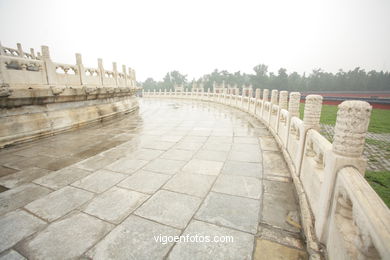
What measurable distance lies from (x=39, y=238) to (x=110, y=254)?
896 millimetres

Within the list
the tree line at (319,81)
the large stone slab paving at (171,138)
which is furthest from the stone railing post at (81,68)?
the tree line at (319,81)

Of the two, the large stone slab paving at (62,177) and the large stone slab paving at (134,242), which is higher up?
the large stone slab paving at (62,177)

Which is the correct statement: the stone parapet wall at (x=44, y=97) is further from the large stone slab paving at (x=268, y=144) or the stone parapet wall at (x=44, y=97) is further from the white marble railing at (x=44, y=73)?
the large stone slab paving at (x=268, y=144)

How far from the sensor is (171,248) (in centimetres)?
185

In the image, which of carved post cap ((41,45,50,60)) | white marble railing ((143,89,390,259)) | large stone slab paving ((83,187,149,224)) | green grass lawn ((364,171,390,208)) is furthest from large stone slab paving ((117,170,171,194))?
carved post cap ((41,45,50,60))

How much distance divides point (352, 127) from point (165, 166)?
10.1 ft

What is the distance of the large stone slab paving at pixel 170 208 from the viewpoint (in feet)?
7.35

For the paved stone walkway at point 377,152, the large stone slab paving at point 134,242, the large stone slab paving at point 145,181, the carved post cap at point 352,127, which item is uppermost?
the carved post cap at point 352,127

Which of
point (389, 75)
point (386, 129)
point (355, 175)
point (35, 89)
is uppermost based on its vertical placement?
point (389, 75)

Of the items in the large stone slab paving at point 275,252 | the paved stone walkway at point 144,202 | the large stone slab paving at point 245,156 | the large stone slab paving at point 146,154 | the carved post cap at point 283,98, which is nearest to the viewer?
the large stone slab paving at point 275,252

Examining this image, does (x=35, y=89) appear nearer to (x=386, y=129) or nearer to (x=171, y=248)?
(x=171, y=248)

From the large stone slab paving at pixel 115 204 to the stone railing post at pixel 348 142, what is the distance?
2.26m

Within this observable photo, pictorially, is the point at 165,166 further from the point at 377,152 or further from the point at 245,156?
the point at 377,152

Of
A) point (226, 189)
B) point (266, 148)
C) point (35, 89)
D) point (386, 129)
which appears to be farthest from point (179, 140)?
point (386, 129)
